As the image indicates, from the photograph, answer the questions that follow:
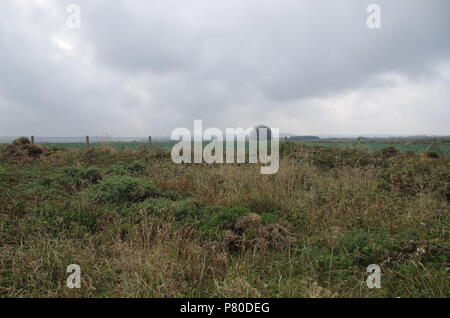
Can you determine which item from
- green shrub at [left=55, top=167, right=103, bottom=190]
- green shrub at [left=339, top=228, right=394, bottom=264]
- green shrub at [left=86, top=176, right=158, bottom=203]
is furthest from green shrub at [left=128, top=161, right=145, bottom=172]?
green shrub at [left=339, top=228, right=394, bottom=264]

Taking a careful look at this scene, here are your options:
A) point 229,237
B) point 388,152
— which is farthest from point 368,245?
point 388,152

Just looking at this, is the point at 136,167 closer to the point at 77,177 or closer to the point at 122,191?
the point at 77,177

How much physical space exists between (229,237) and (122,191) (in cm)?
328

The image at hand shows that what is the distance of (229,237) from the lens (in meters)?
4.04

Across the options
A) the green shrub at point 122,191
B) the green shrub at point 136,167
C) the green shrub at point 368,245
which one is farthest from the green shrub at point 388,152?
the green shrub at point 122,191

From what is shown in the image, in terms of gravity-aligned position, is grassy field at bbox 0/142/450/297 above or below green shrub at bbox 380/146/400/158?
below

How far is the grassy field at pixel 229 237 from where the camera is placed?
9.65 ft

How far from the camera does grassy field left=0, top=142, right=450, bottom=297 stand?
2941mm

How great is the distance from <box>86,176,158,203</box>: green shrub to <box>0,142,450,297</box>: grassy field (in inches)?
1.0

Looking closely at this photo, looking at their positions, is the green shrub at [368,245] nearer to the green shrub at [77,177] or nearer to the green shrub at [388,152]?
the green shrub at [77,177]

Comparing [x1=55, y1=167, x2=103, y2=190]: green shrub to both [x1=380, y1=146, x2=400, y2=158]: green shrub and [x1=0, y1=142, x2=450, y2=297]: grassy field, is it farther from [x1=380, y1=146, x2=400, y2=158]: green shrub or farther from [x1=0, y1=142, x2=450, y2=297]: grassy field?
[x1=380, y1=146, x2=400, y2=158]: green shrub

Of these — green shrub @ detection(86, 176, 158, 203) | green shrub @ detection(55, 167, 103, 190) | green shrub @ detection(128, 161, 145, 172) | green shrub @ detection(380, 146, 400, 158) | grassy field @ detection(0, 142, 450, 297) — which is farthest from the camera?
green shrub @ detection(380, 146, 400, 158)
